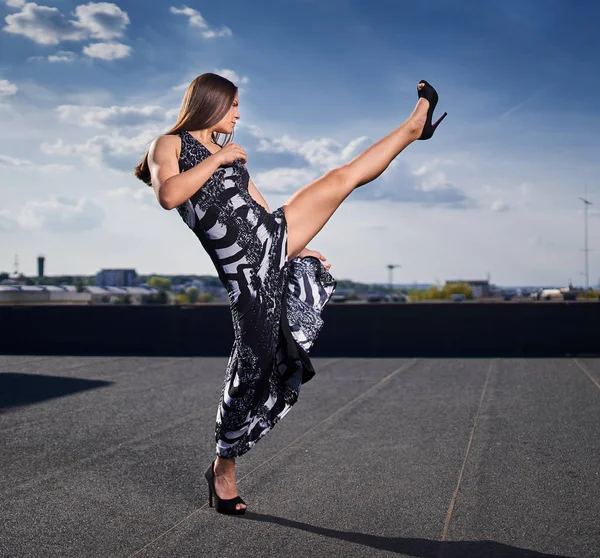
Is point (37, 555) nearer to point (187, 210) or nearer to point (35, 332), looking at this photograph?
point (187, 210)

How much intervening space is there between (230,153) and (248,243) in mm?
335

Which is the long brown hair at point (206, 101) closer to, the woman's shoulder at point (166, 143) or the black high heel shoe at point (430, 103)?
the woman's shoulder at point (166, 143)

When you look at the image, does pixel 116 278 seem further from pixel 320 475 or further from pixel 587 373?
pixel 320 475

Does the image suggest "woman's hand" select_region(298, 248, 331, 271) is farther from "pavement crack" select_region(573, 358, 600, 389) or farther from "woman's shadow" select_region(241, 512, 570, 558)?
"pavement crack" select_region(573, 358, 600, 389)

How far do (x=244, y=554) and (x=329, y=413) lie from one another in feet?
11.3

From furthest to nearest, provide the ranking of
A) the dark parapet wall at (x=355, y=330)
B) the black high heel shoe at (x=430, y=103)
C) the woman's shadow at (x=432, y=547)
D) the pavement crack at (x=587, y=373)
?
the dark parapet wall at (x=355, y=330) → the pavement crack at (x=587, y=373) → the black high heel shoe at (x=430, y=103) → the woman's shadow at (x=432, y=547)

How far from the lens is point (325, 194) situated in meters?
2.96

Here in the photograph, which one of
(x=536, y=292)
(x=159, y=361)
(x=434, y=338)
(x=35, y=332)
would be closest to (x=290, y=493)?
(x=159, y=361)

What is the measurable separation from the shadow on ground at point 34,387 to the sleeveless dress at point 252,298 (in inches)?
158

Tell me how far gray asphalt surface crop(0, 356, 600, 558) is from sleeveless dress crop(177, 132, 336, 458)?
448 millimetres

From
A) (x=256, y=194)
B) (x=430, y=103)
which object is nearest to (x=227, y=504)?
(x=256, y=194)

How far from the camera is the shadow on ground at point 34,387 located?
6.85 meters

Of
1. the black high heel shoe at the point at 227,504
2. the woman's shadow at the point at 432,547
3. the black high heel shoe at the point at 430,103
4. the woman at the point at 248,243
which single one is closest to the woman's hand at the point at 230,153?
the woman at the point at 248,243

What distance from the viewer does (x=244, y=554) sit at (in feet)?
8.39
